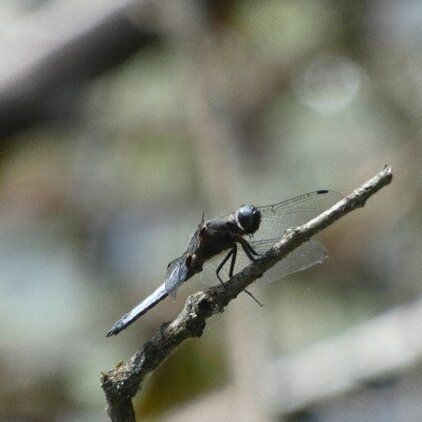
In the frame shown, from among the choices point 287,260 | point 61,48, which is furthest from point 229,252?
point 61,48

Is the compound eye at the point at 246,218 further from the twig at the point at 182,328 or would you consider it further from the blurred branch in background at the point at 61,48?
the blurred branch in background at the point at 61,48

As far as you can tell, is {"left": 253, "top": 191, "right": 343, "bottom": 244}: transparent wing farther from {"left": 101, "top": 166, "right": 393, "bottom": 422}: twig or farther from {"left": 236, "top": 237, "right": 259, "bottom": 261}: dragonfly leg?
{"left": 101, "top": 166, "right": 393, "bottom": 422}: twig

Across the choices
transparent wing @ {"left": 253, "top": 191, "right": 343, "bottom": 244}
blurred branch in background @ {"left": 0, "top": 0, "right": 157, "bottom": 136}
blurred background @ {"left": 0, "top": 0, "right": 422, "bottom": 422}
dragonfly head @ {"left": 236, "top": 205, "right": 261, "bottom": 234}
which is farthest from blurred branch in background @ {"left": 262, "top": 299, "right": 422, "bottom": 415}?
blurred branch in background @ {"left": 0, "top": 0, "right": 157, "bottom": 136}

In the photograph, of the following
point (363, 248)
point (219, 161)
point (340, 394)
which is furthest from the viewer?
point (363, 248)

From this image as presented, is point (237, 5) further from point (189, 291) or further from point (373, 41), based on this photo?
point (189, 291)

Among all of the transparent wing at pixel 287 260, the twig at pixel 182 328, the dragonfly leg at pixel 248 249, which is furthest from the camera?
the transparent wing at pixel 287 260

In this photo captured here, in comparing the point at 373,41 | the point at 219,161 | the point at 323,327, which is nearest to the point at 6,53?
the point at 219,161

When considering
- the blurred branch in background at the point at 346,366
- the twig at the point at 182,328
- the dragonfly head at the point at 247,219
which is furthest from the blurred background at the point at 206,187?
the twig at the point at 182,328

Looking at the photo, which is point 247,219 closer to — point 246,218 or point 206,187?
point 246,218
